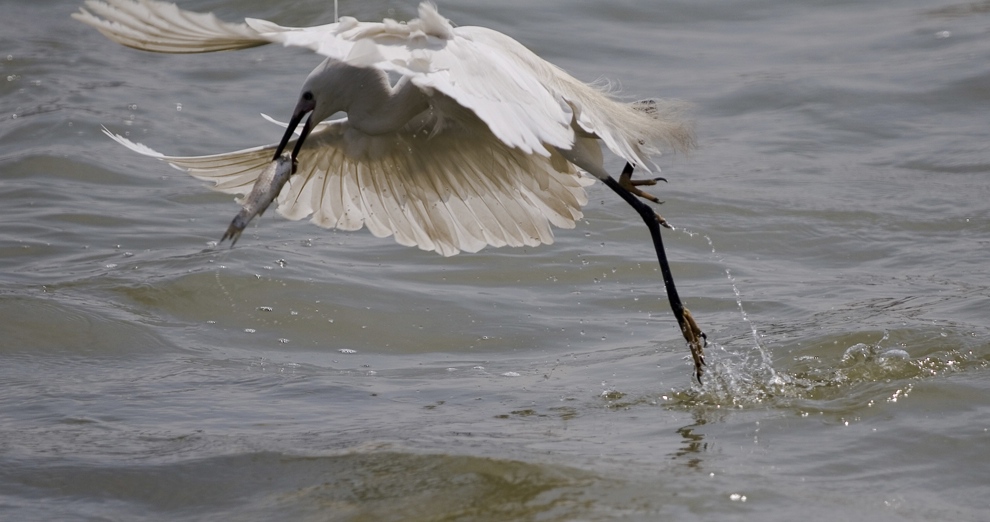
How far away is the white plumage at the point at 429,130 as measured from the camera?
3725 mm

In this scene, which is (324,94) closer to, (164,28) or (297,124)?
(297,124)

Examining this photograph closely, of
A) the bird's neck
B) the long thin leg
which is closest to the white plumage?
the bird's neck

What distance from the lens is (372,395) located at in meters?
4.94

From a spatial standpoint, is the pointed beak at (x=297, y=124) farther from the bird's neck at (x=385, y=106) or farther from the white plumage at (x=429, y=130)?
the bird's neck at (x=385, y=106)

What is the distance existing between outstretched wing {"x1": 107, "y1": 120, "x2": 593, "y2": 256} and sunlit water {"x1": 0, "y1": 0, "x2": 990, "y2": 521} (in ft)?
2.16

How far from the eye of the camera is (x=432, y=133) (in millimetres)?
4668

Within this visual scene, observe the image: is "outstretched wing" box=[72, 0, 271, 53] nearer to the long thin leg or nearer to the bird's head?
the bird's head

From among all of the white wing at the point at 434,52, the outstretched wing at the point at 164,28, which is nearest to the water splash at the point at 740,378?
the white wing at the point at 434,52

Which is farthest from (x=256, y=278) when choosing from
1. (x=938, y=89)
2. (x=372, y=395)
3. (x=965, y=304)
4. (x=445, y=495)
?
(x=938, y=89)

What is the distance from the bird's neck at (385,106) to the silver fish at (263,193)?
39cm

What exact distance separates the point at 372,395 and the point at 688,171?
4.22 m

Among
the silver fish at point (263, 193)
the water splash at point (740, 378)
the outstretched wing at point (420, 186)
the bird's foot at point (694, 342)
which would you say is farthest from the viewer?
the outstretched wing at point (420, 186)

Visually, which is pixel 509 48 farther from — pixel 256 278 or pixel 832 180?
pixel 832 180

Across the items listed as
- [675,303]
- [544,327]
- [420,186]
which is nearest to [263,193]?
[420,186]
